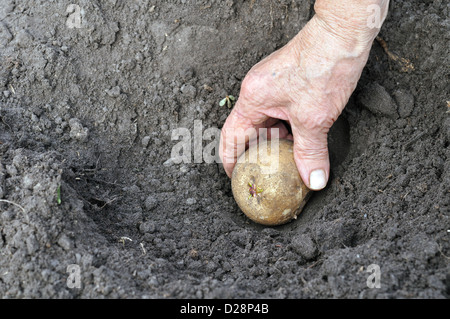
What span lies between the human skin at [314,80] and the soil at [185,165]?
1.25ft

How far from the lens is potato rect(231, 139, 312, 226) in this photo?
3166mm

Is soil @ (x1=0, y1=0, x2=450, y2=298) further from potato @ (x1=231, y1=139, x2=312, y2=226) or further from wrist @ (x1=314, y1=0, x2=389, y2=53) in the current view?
wrist @ (x1=314, y1=0, x2=389, y2=53)

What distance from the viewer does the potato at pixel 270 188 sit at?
125 inches

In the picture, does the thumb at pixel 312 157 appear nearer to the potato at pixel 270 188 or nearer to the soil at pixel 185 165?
the potato at pixel 270 188

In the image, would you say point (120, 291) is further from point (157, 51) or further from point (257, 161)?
point (157, 51)

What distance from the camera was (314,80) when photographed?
290cm

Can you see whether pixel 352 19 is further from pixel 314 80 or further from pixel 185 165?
pixel 185 165

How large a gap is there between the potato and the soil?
131mm

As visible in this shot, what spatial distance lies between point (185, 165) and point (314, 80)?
1194 mm

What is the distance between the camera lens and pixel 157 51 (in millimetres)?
3701

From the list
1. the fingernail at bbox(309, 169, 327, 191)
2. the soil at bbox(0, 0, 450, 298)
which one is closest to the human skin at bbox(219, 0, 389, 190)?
the fingernail at bbox(309, 169, 327, 191)

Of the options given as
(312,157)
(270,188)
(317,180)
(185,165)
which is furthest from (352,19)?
(185,165)

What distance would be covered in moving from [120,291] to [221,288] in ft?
1.68
